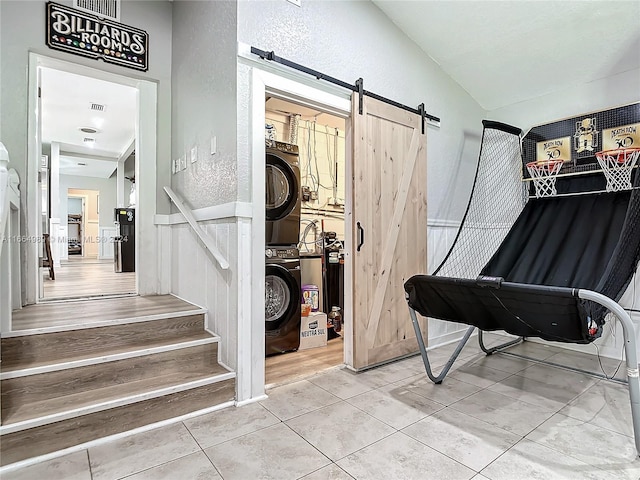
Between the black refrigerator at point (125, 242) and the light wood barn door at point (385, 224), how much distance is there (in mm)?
4702

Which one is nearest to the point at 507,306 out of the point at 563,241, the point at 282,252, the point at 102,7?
the point at 563,241

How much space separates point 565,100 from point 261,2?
3.13m

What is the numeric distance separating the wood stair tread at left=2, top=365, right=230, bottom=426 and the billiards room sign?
2.78 m

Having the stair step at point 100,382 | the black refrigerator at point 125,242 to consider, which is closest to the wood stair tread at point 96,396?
the stair step at point 100,382

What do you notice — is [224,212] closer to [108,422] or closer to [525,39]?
[108,422]

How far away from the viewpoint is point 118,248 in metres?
6.26

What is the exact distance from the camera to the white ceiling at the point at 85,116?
4891 mm

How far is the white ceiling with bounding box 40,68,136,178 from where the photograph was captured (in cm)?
489

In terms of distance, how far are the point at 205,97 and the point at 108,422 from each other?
2.31 metres

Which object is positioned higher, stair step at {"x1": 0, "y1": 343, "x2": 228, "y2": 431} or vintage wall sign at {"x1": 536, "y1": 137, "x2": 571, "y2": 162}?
vintage wall sign at {"x1": 536, "y1": 137, "x2": 571, "y2": 162}

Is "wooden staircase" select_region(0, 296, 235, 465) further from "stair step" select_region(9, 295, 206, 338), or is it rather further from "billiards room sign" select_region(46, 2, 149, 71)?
"billiards room sign" select_region(46, 2, 149, 71)

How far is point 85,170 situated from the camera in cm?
1057

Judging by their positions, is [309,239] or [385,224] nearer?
[385,224]

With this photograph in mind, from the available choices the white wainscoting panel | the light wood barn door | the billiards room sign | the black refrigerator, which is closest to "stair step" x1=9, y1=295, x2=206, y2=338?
the white wainscoting panel
